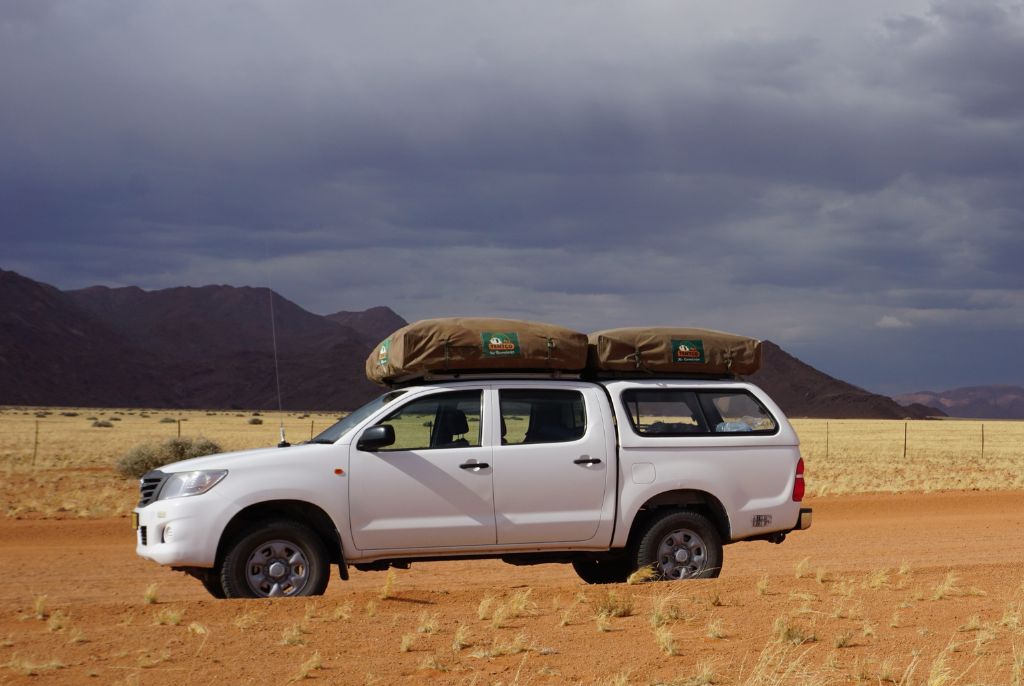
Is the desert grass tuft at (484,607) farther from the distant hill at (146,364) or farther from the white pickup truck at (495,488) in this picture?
the distant hill at (146,364)

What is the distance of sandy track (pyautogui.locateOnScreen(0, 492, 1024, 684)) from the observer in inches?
274

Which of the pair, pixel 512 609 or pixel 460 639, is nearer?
pixel 460 639

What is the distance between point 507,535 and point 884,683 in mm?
3548

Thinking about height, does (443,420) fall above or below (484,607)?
above

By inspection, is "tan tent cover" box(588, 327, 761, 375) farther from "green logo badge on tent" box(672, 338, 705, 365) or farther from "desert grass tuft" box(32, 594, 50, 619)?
"desert grass tuft" box(32, 594, 50, 619)

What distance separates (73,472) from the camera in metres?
28.0

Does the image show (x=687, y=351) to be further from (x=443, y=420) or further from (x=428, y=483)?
(x=428, y=483)

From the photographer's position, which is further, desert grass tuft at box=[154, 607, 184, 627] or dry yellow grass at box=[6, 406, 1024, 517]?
dry yellow grass at box=[6, 406, 1024, 517]

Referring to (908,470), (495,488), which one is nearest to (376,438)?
(495,488)

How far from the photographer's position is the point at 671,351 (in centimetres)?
1040

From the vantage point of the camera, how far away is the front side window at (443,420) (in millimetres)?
9578

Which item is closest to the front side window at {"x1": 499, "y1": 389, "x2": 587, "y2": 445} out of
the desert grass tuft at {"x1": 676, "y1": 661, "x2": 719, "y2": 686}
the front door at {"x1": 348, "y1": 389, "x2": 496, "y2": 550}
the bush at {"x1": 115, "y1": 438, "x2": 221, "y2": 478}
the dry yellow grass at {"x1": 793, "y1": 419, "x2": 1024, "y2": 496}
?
the front door at {"x1": 348, "y1": 389, "x2": 496, "y2": 550}

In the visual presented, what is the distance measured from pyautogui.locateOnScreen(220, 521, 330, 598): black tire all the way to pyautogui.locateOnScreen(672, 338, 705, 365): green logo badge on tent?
3740 mm

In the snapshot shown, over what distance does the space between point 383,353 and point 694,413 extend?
3024mm
